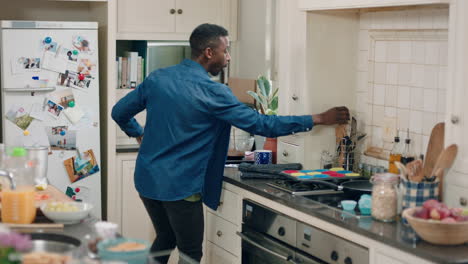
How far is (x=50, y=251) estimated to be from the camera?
7.40 ft

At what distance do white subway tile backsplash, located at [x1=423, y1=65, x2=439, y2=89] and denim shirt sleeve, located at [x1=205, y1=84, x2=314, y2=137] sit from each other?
62 cm

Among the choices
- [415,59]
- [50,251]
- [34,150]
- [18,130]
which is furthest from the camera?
[18,130]

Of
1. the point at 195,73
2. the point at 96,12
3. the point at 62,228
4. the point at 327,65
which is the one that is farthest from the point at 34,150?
the point at 96,12

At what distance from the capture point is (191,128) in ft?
12.3

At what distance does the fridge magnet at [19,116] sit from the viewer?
16.2 ft

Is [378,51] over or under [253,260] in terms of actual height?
over

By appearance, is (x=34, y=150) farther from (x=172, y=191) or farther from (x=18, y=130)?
(x=18, y=130)

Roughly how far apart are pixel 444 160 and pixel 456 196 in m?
0.15

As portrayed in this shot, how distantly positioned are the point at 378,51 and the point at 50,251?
89.2 inches

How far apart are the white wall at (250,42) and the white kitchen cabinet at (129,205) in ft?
3.44

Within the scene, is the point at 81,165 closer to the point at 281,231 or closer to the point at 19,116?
the point at 19,116

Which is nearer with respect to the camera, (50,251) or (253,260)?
(50,251)

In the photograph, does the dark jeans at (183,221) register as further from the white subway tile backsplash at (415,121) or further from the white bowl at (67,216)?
the white subway tile backsplash at (415,121)

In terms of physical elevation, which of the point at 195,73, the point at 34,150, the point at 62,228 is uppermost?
the point at 195,73
